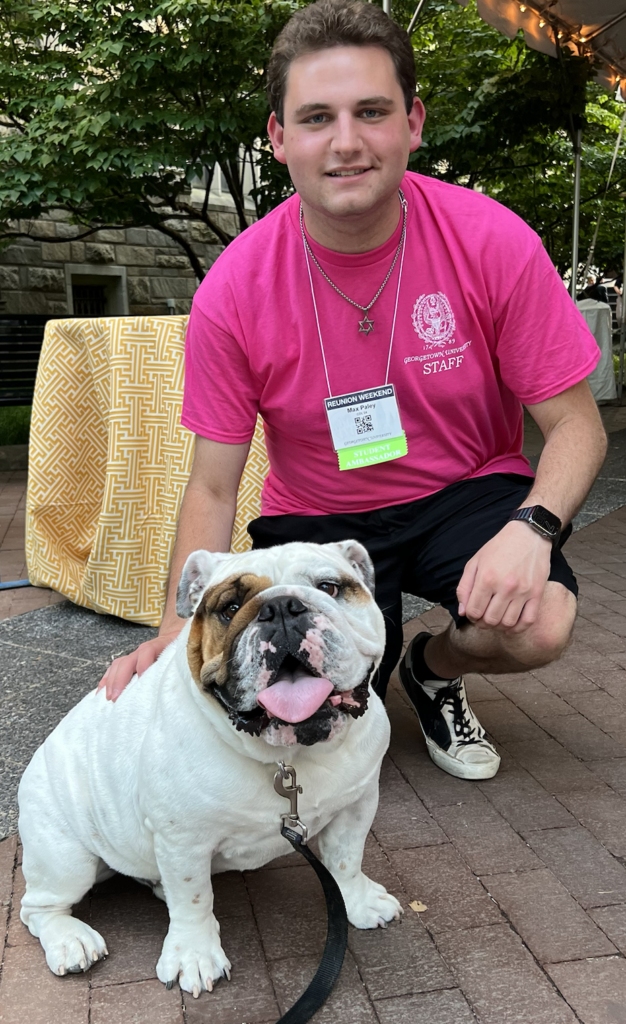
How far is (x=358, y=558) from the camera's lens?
225 cm

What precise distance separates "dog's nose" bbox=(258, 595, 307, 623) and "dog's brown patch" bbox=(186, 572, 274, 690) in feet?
0.17

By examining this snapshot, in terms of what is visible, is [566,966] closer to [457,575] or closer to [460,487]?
[457,575]

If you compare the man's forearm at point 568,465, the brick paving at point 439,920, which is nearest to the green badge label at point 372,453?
the man's forearm at point 568,465

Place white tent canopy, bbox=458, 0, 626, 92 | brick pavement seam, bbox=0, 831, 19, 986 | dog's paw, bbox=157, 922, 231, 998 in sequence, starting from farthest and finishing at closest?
white tent canopy, bbox=458, 0, 626, 92 < brick pavement seam, bbox=0, 831, 19, 986 < dog's paw, bbox=157, 922, 231, 998

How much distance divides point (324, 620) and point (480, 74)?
9.70m

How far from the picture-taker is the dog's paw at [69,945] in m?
2.19

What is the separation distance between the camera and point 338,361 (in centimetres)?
291

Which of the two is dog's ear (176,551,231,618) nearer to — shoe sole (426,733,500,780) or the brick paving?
the brick paving

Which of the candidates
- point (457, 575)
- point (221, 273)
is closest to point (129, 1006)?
point (457, 575)

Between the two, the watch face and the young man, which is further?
the young man

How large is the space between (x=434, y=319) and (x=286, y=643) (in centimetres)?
144

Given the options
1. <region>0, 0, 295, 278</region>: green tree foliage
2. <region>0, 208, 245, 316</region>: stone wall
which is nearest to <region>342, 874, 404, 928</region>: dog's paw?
<region>0, 0, 295, 278</region>: green tree foliage

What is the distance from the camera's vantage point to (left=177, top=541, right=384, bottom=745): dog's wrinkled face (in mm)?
Result: 1829

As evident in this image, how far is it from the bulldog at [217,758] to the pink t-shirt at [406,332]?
0.84m
